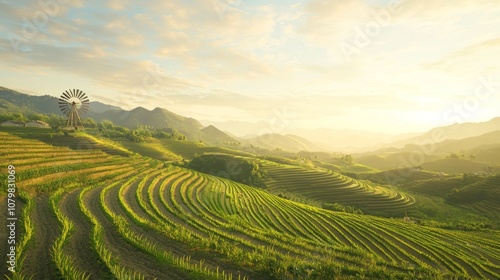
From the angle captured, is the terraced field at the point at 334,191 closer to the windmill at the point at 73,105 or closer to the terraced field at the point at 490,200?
the terraced field at the point at 490,200

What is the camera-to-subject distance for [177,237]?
69.4 ft

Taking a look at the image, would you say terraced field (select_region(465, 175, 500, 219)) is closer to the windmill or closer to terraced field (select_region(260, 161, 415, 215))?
terraced field (select_region(260, 161, 415, 215))

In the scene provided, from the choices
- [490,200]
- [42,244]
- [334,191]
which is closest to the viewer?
[42,244]

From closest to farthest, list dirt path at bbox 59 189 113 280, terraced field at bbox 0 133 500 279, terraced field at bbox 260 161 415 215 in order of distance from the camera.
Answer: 1. dirt path at bbox 59 189 113 280
2. terraced field at bbox 0 133 500 279
3. terraced field at bbox 260 161 415 215

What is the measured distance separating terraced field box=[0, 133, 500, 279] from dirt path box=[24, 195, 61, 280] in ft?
0.24

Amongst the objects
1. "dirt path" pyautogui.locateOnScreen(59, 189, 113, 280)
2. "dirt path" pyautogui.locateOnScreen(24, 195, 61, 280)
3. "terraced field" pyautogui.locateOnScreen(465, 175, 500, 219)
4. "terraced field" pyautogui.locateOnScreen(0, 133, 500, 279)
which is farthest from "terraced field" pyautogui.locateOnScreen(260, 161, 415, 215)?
"dirt path" pyautogui.locateOnScreen(24, 195, 61, 280)

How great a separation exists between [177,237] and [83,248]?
674 centimetres

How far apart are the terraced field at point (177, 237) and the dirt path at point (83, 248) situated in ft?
0.22

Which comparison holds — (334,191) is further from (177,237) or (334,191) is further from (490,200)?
(177,237)

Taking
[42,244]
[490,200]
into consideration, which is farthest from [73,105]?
[490,200]

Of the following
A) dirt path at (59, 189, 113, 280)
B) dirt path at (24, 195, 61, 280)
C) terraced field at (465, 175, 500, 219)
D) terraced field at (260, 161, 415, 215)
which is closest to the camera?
dirt path at (24, 195, 61, 280)

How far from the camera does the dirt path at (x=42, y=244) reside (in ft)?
45.2

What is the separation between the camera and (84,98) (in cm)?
8531

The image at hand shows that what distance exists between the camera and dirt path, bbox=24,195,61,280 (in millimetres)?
13789
